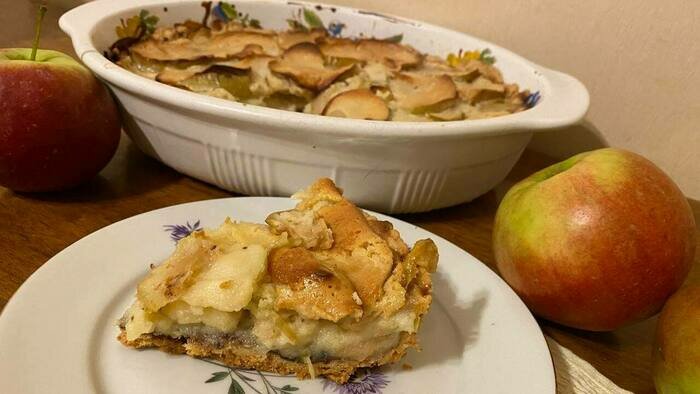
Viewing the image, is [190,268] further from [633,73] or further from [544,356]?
[633,73]

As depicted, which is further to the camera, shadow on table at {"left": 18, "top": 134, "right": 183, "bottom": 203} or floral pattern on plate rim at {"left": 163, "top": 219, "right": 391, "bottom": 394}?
shadow on table at {"left": 18, "top": 134, "right": 183, "bottom": 203}

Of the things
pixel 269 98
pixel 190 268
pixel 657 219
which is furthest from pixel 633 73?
pixel 190 268

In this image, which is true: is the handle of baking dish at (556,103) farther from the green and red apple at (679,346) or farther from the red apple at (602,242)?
the green and red apple at (679,346)

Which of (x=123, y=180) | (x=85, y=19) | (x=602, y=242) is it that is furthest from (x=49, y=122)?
(x=602, y=242)

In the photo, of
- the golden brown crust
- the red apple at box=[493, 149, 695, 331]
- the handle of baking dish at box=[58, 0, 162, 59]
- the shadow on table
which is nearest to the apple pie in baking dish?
the handle of baking dish at box=[58, 0, 162, 59]

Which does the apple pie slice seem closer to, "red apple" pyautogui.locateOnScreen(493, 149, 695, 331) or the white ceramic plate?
the white ceramic plate

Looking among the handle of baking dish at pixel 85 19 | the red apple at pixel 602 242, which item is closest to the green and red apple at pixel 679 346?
the red apple at pixel 602 242

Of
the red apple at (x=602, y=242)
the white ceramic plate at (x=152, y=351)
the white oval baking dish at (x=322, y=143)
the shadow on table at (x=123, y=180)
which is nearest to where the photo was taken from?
the white ceramic plate at (x=152, y=351)
